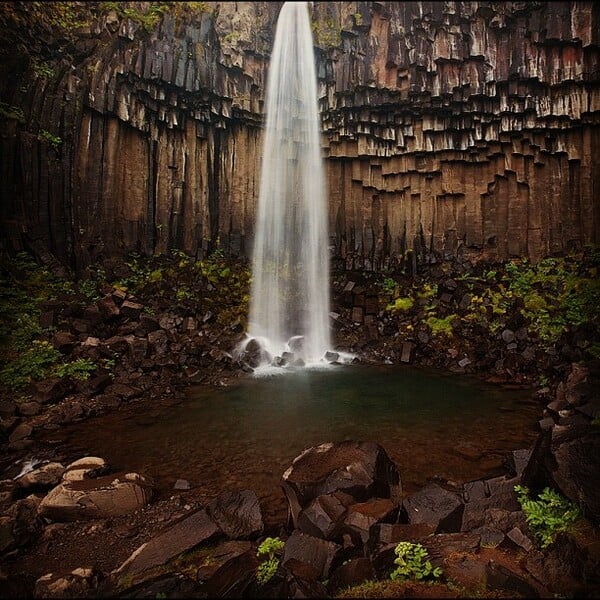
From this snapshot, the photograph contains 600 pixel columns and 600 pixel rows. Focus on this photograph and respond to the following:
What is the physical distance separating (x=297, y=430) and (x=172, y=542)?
413 centimetres

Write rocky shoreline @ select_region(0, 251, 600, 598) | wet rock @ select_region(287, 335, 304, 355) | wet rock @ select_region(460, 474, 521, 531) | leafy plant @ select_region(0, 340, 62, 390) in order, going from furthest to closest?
wet rock @ select_region(287, 335, 304, 355) → leafy plant @ select_region(0, 340, 62, 390) → wet rock @ select_region(460, 474, 521, 531) → rocky shoreline @ select_region(0, 251, 600, 598)

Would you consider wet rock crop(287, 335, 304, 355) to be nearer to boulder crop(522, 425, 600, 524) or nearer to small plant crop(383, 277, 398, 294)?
small plant crop(383, 277, 398, 294)

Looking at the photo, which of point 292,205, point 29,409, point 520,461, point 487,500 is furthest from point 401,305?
point 29,409

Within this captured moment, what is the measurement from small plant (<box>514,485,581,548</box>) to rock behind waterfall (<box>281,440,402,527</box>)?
1489mm

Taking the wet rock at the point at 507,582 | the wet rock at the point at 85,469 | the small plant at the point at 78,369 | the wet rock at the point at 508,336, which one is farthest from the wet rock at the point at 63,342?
the wet rock at the point at 508,336

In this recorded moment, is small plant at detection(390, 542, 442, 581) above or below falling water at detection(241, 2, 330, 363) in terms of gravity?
below

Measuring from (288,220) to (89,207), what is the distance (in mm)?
9217

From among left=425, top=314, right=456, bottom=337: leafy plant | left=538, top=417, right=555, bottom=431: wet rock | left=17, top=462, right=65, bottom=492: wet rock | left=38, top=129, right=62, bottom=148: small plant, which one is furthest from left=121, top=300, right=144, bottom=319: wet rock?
left=538, top=417, right=555, bottom=431: wet rock

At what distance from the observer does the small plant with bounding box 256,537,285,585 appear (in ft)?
11.3

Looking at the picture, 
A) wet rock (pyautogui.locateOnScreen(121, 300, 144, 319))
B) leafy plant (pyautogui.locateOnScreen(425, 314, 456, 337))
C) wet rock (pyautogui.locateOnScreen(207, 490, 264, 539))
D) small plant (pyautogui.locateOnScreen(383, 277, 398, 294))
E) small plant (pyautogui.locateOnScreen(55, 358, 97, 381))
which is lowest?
wet rock (pyautogui.locateOnScreen(207, 490, 264, 539))

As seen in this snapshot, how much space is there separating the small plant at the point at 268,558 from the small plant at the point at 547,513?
262cm

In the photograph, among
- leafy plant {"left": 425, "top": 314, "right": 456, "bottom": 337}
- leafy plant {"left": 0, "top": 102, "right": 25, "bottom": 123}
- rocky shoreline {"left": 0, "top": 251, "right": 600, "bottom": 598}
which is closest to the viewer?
rocky shoreline {"left": 0, "top": 251, "right": 600, "bottom": 598}

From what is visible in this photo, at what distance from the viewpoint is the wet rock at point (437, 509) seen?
168 inches

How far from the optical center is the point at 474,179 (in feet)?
62.6
